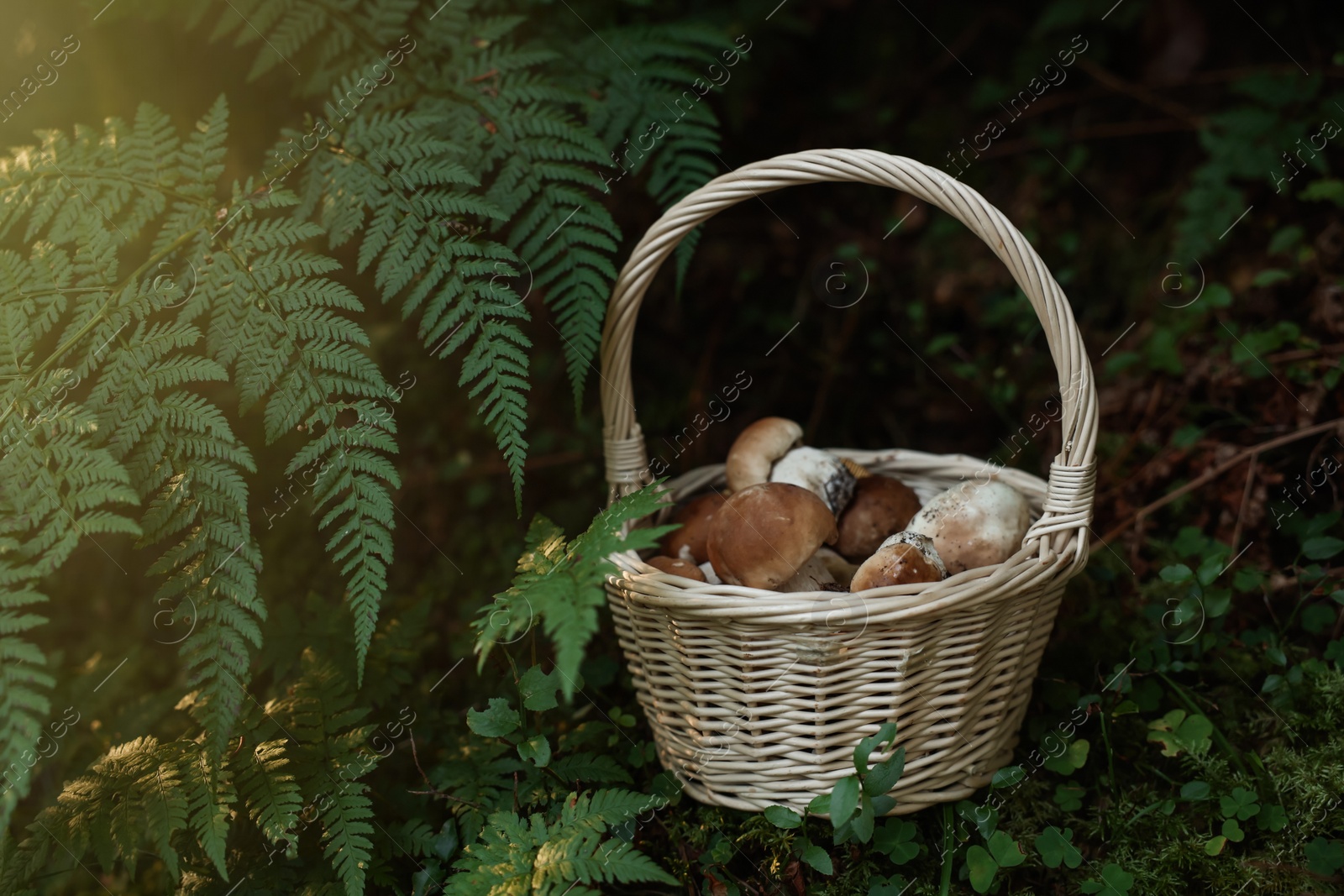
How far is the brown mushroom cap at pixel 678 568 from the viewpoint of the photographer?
169 centimetres

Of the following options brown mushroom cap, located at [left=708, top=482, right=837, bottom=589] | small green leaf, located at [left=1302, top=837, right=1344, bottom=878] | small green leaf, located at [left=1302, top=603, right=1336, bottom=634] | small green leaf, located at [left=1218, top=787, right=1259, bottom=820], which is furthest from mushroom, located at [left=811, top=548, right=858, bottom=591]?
small green leaf, located at [left=1302, top=603, right=1336, bottom=634]

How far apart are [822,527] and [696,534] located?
1.09ft

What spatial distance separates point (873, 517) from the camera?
6.37 ft

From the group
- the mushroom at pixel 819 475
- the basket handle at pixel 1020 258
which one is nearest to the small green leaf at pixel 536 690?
the mushroom at pixel 819 475

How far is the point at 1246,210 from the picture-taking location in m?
2.70

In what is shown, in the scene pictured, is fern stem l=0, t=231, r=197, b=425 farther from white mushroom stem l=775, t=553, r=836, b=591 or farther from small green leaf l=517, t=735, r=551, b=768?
white mushroom stem l=775, t=553, r=836, b=591

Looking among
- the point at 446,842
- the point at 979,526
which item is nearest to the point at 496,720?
the point at 446,842

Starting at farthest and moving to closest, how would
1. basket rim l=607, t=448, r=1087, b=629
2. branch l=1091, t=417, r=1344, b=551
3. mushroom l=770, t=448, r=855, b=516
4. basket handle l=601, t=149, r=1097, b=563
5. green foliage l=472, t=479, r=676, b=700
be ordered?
branch l=1091, t=417, r=1344, b=551
mushroom l=770, t=448, r=855, b=516
basket handle l=601, t=149, r=1097, b=563
basket rim l=607, t=448, r=1087, b=629
green foliage l=472, t=479, r=676, b=700

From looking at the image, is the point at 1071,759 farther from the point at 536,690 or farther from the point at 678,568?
the point at 536,690

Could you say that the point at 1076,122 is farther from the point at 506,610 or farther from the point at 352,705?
the point at 352,705

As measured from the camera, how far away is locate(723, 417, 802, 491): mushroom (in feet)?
6.54

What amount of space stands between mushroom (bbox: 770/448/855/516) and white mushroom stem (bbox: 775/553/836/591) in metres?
0.18

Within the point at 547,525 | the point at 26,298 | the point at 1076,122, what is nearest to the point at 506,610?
the point at 547,525

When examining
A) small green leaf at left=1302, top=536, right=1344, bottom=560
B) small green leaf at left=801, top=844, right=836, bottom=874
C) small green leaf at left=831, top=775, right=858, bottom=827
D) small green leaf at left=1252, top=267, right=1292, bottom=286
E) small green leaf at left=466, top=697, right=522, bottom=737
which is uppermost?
small green leaf at left=1252, top=267, right=1292, bottom=286
